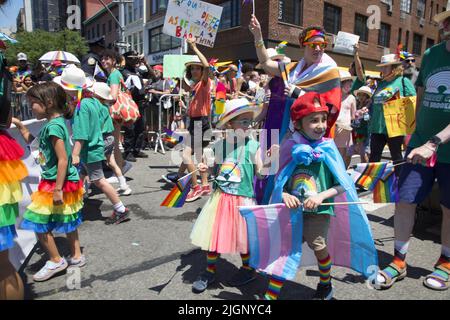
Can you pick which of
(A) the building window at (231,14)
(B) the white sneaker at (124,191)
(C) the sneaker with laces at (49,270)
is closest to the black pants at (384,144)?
(B) the white sneaker at (124,191)

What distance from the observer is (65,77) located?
12.3 ft

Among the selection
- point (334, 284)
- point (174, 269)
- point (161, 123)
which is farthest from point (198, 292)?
point (161, 123)

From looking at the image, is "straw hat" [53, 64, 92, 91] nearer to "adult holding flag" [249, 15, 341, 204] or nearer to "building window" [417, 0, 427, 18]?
"adult holding flag" [249, 15, 341, 204]

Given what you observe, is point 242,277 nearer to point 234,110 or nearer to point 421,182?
point 234,110

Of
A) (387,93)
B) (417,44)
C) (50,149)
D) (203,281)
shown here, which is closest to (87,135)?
(50,149)

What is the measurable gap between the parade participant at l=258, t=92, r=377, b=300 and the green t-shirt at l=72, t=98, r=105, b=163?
2.38m

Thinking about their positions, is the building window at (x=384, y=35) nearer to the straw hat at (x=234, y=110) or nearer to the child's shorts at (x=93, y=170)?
the child's shorts at (x=93, y=170)

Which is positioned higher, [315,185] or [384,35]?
[384,35]

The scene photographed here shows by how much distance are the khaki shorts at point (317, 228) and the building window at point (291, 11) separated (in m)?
21.2

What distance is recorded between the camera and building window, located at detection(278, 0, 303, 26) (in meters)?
21.7

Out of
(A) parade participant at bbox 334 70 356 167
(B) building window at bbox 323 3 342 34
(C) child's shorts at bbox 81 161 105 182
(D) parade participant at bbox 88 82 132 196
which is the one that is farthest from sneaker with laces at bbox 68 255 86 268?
(B) building window at bbox 323 3 342 34

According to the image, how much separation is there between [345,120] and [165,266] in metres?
3.56

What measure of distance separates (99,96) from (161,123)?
17.0 feet

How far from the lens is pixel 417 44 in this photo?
113 feet
